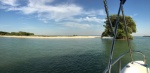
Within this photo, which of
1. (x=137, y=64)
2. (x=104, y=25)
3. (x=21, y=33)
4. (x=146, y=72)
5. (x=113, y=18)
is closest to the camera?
(x=146, y=72)

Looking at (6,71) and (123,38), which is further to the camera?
(123,38)

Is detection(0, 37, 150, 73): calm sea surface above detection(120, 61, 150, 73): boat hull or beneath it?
beneath

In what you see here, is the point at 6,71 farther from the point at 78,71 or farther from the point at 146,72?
the point at 146,72

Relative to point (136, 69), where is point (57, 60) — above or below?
below

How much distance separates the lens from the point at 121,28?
81938mm

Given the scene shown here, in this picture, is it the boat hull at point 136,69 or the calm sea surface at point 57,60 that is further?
the calm sea surface at point 57,60

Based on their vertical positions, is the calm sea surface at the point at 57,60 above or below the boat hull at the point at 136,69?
below

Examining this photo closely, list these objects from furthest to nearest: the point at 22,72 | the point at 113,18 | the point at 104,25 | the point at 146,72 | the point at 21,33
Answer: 1. the point at 21,33
2. the point at 104,25
3. the point at 113,18
4. the point at 22,72
5. the point at 146,72

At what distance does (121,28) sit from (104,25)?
10.5 meters

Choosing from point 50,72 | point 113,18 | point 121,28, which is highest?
point 113,18

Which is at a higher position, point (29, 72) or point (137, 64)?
point (137, 64)

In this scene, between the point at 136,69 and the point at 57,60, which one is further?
the point at 57,60

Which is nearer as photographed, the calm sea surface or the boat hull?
the boat hull

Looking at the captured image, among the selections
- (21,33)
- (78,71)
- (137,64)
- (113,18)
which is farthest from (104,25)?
(21,33)
